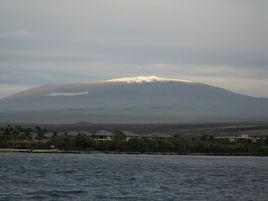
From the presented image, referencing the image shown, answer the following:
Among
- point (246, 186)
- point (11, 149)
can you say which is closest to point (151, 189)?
point (246, 186)

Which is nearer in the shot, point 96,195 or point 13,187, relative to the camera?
point 96,195

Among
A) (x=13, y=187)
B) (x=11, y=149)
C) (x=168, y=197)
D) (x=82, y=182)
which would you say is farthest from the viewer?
(x=11, y=149)

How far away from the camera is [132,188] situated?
6706 centimetres

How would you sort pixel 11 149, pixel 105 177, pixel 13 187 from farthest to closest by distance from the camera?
pixel 11 149 → pixel 105 177 → pixel 13 187

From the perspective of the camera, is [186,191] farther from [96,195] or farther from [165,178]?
[165,178]

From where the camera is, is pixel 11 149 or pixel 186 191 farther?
pixel 11 149

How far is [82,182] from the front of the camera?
73312 mm

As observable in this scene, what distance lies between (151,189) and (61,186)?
296 inches

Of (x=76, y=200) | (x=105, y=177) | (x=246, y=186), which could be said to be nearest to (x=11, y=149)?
(x=105, y=177)

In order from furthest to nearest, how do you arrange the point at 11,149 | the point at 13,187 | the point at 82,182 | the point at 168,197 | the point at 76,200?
the point at 11,149, the point at 82,182, the point at 13,187, the point at 168,197, the point at 76,200

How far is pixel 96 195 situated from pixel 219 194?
1015 centimetres

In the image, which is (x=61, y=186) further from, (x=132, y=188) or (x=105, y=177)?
(x=105, y=177)

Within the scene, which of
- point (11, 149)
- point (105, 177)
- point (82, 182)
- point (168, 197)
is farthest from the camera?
point (11, 149)

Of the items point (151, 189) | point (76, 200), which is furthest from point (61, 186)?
point (76, 200)
